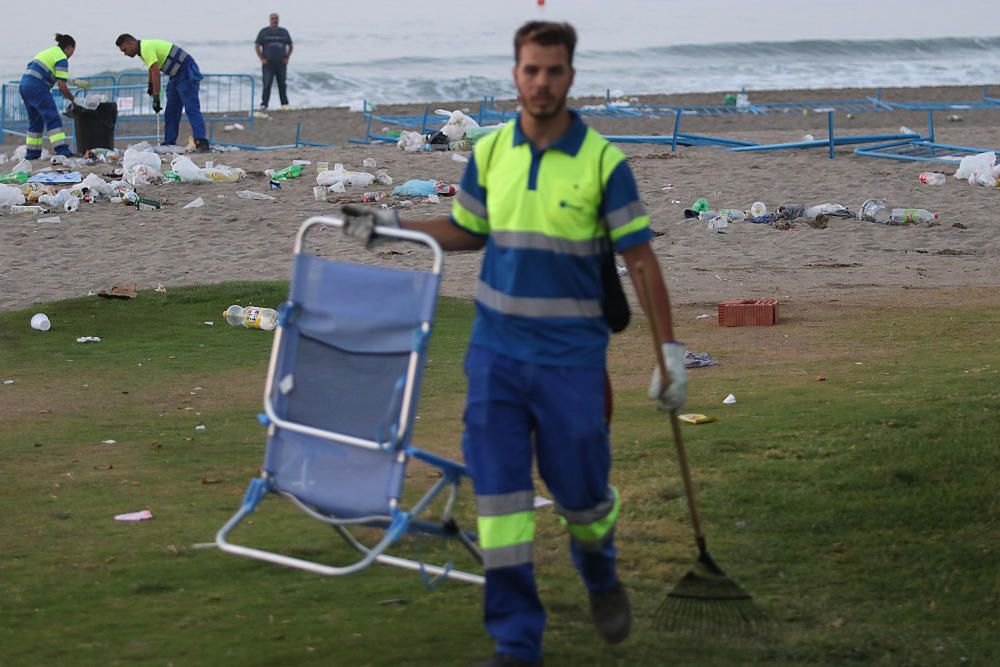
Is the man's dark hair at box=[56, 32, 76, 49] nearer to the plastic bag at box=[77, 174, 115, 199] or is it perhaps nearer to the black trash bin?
the black trash bin

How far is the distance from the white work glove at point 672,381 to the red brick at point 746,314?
6.13 metres

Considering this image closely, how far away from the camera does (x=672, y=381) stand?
3973 mm

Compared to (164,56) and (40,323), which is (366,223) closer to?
(40,323)

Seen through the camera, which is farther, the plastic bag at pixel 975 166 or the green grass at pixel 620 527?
the plastic bag at pixel 975 166

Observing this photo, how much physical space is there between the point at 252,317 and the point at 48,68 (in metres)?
12.4

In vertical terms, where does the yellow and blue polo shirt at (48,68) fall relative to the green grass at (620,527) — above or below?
above

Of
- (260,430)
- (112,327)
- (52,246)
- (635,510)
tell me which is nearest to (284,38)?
(52,246)

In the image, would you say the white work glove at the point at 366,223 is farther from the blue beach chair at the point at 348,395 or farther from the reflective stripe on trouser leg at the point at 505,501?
the reflective stripe on trouser leg at the point at 505,501

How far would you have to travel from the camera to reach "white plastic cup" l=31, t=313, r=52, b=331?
10102 mm

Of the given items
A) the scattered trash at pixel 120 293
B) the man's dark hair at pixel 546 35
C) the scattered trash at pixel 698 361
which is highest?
the man's dark hair at pixel 546 35

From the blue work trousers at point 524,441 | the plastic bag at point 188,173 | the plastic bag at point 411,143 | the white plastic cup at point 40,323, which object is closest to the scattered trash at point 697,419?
the blue work trousers at point 524,441

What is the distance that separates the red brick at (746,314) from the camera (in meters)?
10.0

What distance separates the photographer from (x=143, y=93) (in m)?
25.8

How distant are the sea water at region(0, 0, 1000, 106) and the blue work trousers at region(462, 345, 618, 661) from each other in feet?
116
